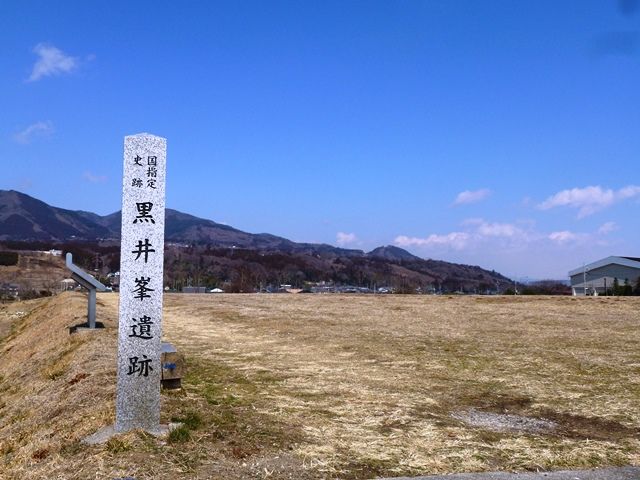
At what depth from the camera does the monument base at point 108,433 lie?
572 centimetres

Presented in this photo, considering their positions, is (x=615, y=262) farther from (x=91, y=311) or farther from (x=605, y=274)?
(x=91, y=311)

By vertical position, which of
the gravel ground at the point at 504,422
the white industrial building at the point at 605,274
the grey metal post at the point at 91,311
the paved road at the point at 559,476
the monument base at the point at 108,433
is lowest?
the paved road at the point at 559,476

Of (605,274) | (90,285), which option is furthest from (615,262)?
(90,285)

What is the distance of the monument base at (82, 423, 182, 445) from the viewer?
5720mm

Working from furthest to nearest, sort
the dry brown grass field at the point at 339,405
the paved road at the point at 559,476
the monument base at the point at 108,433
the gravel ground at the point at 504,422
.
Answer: the gravel ground at the point at 504,422, the monument base at the point at 108,433, the dry brown grass field at the point at 339,405, the paved road at the point at 559,476

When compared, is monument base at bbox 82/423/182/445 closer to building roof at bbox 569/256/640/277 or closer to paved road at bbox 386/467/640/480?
paved road at bbox 386/467/640/480

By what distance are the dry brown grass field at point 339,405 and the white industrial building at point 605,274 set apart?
35.5m

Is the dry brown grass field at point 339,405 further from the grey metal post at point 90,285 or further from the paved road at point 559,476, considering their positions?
the grey metal post at point 90,285

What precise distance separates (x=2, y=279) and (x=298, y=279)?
175 ft

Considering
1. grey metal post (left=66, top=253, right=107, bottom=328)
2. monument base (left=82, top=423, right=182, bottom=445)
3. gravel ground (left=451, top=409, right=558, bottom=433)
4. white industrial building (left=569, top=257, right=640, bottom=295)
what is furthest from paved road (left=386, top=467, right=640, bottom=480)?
white industrial building (left=569, top=257, right=640, bottom=295)

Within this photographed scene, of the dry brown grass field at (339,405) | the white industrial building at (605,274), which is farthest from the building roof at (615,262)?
the dry brown grass field at (339,405)

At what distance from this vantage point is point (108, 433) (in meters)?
5.96

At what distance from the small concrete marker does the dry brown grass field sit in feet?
1.64

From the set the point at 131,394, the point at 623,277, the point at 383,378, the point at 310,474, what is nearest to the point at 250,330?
the point at 383,378
